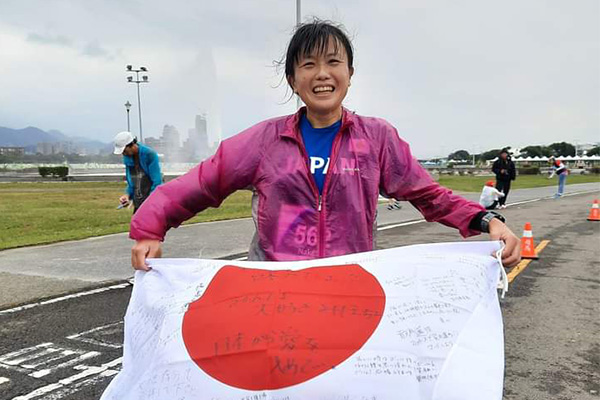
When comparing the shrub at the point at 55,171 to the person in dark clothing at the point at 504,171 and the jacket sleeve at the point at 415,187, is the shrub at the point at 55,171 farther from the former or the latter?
the jacket sleeve at the point at 415,187

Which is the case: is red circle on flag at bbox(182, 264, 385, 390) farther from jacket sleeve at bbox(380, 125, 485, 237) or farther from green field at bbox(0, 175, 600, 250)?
green field at bbox(0, 175, 600, 250)

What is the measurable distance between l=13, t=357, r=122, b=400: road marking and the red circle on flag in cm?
232

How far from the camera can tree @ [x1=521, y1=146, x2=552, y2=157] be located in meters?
154

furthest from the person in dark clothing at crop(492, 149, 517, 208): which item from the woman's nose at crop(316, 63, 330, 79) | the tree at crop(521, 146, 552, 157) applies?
the tree at crop(521, 146, 552, 157)

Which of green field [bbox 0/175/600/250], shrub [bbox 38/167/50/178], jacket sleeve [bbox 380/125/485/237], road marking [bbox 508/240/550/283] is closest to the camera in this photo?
jacket sleeve [bbox 380/125/485/237]

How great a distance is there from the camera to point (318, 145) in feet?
6.73

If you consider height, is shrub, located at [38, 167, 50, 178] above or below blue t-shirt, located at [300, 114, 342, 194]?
below

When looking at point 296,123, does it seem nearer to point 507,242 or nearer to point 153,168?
point 507,242

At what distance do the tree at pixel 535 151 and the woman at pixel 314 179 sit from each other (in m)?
164

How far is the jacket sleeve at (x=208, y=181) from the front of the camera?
2.03 metres

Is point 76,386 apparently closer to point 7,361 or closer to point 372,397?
point 7,361

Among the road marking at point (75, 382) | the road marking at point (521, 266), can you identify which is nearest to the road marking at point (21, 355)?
the road marking at point (75, 382)

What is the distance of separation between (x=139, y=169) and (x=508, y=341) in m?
4.57

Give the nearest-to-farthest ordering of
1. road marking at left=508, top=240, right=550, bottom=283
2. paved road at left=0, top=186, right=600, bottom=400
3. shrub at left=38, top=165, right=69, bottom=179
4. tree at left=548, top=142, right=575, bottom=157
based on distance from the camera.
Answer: paved road at left=0, top=186, right=600, bottom=400, road marking at left=508, top=240, right=550, bottom=283, shrub at left=38, top=165, right=69, bottom=179, tree at left=548, top=142, right=575, bottom=157
